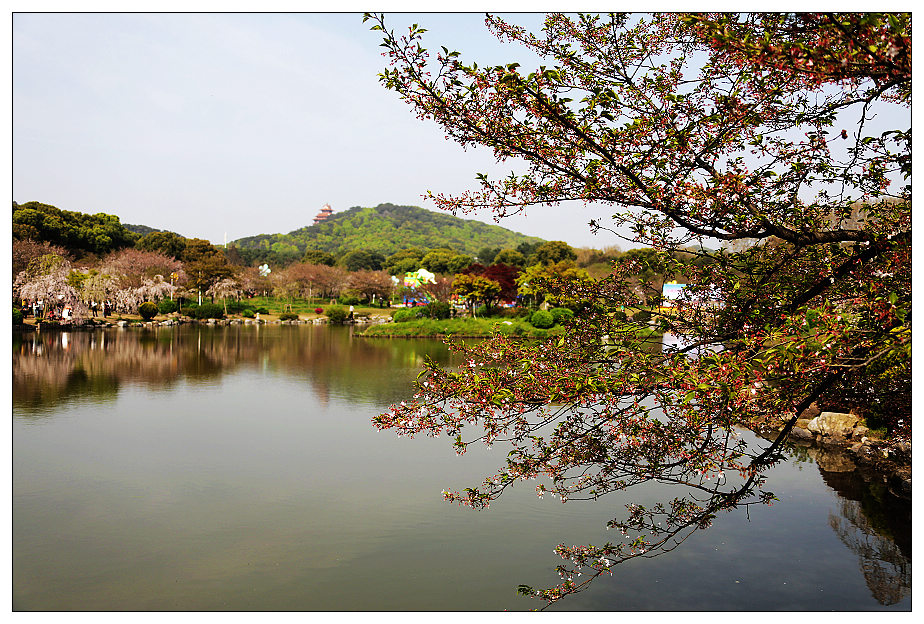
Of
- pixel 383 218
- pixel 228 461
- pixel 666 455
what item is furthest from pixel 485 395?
pixel 383 218

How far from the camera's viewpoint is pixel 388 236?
9869cm

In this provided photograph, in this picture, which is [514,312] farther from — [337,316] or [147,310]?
[147,310]

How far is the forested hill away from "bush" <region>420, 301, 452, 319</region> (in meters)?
52.6

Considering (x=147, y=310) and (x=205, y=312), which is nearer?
(x=147, y=310)

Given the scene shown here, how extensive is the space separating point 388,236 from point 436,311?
64.7 metres

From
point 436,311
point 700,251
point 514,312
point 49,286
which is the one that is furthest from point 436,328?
point 700,251

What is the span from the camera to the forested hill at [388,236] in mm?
93500

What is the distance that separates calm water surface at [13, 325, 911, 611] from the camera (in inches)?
218

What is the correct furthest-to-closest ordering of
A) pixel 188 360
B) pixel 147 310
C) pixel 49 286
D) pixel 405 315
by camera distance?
pixel 147 310 < pixel 405 315 < pixel 49 286 < pixel 188 360

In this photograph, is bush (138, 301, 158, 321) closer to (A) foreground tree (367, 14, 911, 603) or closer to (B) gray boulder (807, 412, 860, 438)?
(B) gray boulder (807, 412, 860, 438)

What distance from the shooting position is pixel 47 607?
5309 mm

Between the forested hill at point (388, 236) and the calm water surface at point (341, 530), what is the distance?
7858 centimetres

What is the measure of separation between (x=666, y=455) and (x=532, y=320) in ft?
89.8

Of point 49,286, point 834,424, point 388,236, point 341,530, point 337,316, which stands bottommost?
point 341,530
